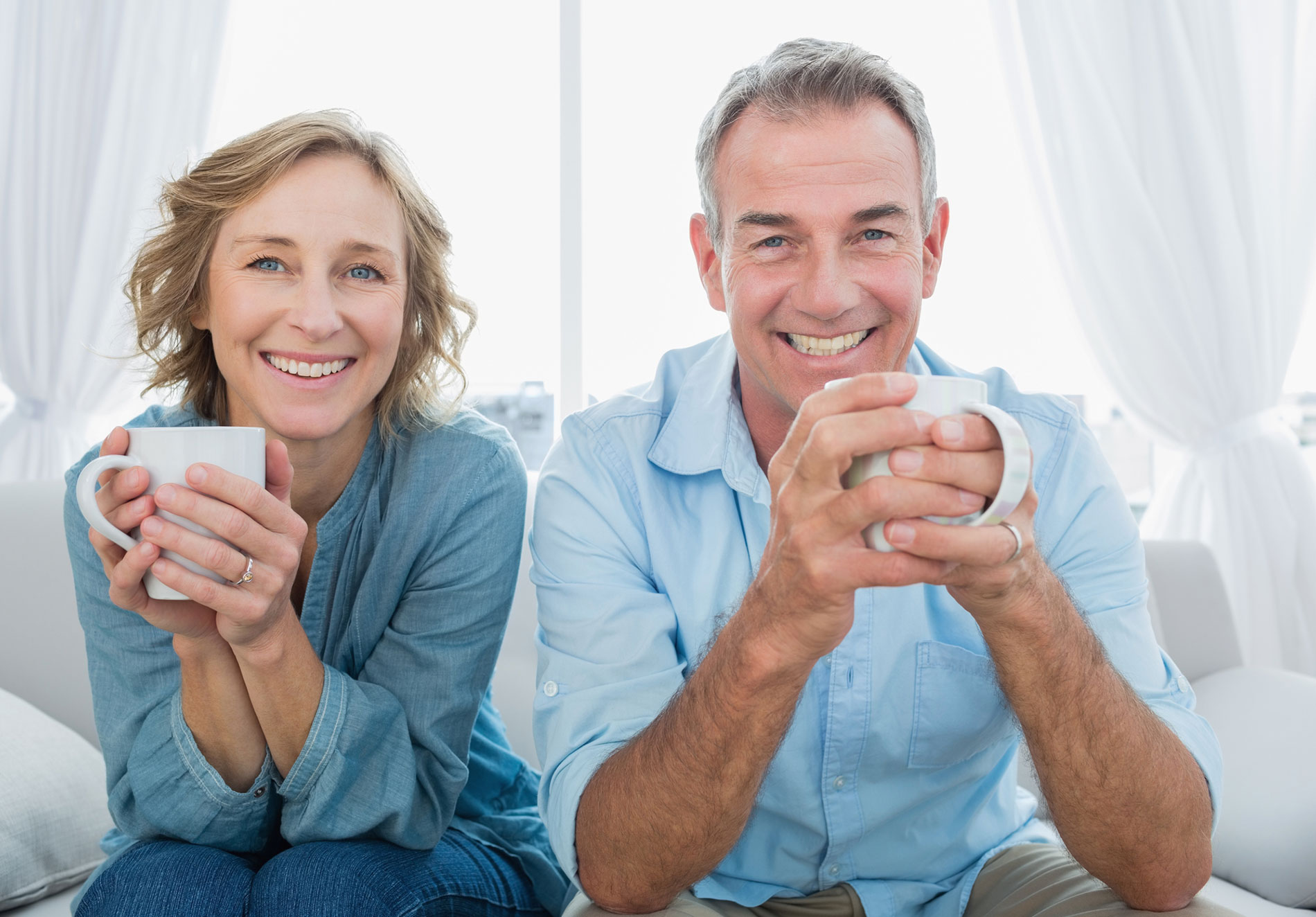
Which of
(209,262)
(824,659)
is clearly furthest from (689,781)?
(209,262)

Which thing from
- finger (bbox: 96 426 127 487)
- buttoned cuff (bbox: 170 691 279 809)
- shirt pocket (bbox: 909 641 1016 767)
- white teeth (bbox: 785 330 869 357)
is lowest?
buttoned cuff (bbox: 170 691 279 809)

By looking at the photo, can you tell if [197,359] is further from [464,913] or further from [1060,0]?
[1060,0]

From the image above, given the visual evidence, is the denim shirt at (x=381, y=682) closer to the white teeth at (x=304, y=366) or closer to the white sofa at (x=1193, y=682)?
the white teeth at (x=304, y=366)

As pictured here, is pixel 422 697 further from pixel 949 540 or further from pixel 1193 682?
pixel 1193 682

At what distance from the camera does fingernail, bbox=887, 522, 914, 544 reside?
0.77 m

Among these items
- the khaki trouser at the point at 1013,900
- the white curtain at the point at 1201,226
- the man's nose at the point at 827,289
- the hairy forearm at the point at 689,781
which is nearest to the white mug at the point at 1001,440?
the hairy forearm at the point at 689,781

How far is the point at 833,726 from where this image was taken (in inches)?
48.4

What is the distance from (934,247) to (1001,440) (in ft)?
2.28

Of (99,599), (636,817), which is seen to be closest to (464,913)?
(636,817)

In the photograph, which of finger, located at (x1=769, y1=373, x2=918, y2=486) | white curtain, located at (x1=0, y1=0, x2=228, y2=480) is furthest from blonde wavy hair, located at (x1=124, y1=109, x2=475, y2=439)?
white curtain, located at (x1=0, y1=0, x2=228, y2=480)

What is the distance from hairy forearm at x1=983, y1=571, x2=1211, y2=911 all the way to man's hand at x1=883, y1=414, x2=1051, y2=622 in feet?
0.53

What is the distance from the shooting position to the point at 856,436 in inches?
29.8

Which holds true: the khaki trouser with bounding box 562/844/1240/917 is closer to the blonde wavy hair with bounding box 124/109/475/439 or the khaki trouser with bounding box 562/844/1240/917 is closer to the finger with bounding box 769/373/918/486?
the finger with bounding box 769/373/918/486

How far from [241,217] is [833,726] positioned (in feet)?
3.11
